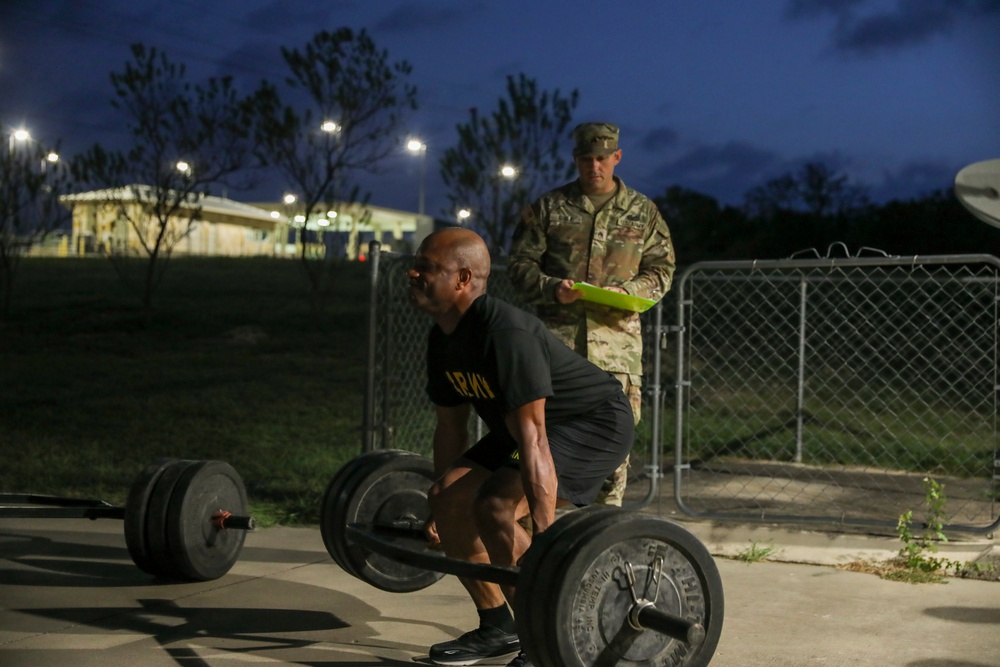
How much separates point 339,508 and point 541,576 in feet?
4.45

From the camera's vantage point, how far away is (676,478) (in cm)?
641

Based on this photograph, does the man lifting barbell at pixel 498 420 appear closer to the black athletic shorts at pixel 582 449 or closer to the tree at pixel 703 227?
the black athletic shorts at pixel 582 449

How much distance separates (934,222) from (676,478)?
18.5m

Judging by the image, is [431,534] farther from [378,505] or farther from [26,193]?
[26,193]

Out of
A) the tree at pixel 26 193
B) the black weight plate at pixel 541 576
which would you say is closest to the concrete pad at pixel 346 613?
the black weight plate at pixel 541 576

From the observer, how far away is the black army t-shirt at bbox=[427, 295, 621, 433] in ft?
11.9

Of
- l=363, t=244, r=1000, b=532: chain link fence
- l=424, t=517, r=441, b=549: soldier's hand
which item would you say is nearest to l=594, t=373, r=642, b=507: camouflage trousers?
l=363, t=244, r=1000, b=532: chain link fence

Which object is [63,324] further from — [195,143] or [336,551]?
[336,551]

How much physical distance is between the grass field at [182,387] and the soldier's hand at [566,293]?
2.68m

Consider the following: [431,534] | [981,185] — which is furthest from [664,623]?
[981,185]

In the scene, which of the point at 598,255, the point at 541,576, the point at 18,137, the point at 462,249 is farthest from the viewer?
the point at 18,137

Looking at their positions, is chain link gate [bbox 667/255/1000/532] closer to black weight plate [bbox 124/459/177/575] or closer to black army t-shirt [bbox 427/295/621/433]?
black army t-shirt [bbox 427/295/621/433]

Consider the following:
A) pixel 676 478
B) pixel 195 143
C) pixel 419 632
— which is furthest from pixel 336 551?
pixel 195 143

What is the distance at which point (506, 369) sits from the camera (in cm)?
362
